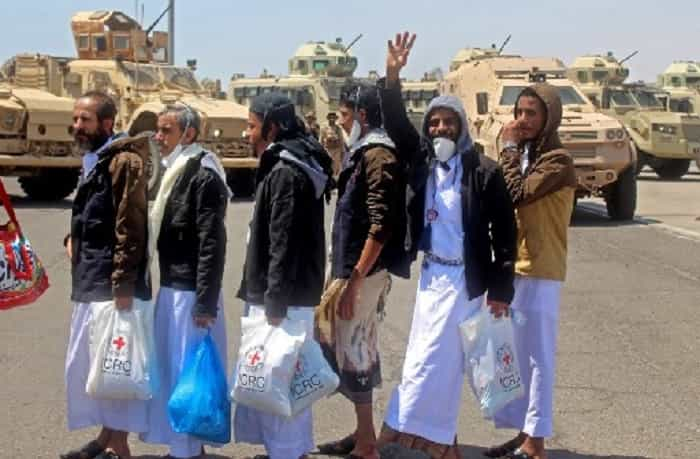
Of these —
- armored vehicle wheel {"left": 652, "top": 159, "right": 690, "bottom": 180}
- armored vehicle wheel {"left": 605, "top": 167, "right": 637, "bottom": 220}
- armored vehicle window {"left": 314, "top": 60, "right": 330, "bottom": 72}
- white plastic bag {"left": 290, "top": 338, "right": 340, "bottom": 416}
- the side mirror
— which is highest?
armored vehicle window {"left": 314, "top": 60, "right": 330, "bottom": 72}

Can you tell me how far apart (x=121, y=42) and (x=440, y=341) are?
68.7ft

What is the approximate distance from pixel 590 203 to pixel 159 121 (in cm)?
1664

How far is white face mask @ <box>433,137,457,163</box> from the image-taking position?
5.30 meters

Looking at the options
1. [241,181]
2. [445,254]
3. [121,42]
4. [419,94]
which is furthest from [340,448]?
[419,94]

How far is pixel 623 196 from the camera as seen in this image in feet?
56.6

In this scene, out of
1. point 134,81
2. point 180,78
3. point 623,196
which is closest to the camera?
point 623,196

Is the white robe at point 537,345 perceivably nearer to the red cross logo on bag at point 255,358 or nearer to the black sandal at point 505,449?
the black sandal at point 505,449

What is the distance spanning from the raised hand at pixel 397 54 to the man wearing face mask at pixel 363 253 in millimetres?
187

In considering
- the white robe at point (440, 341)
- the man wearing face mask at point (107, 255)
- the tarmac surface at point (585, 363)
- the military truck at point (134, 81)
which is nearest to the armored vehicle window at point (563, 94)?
the tarmac surface at point (585, 363)

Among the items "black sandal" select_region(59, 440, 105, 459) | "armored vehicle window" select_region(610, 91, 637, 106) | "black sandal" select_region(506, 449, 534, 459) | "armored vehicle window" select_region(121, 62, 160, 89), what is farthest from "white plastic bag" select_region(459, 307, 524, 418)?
"armored vehicle window" select_region(610, 91, 637, 106)

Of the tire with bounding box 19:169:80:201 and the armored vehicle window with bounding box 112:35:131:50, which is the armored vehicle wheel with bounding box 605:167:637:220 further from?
the armored vehicle window with bounding box 112:35:131:50

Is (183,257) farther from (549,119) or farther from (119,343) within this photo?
(549,119)

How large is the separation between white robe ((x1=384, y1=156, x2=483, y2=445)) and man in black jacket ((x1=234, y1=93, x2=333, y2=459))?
0.44 m

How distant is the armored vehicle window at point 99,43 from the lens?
25.0m
